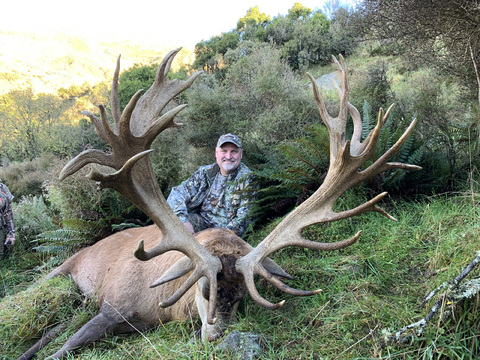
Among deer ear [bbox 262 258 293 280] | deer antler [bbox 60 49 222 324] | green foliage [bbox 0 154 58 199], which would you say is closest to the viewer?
deer antler [bbox 60 49 222 324]

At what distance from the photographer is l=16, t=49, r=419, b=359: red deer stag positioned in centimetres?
271

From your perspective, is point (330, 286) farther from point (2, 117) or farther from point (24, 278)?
point (2, 117)

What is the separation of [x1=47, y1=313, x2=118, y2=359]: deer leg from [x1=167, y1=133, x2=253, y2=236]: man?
1.55 metres

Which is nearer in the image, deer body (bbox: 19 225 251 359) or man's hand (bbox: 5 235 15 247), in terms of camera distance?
deer body (bbox: 19 225 251 359)

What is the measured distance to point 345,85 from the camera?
10.3ft

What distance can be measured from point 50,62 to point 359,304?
3293 inches

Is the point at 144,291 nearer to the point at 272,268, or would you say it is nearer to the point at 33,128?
the point at 272,268

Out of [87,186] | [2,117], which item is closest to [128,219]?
[87,186]

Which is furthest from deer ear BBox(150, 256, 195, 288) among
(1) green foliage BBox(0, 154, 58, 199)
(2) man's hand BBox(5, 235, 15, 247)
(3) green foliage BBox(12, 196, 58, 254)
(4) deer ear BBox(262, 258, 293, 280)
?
(1) green foliage BBox(0, 154, 58, 199)

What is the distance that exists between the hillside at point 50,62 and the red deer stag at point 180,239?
50.1m

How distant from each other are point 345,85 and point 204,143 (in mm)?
4288

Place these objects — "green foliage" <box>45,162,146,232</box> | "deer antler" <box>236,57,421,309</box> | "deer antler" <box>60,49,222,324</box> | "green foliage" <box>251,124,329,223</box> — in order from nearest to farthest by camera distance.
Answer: "deer antler" <box>60,49,222,324</box>
"deer antler" <box>236,57,421,309</box>
"green foliage" <box>251,124,329,223</box>
"green foliage" <box>45,162,146,232</box>

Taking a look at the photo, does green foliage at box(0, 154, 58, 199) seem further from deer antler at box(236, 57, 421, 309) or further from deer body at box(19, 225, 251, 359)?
deer antler at box(236, 57, 421, 309)

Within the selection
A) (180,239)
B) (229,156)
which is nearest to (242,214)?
(229,156)
